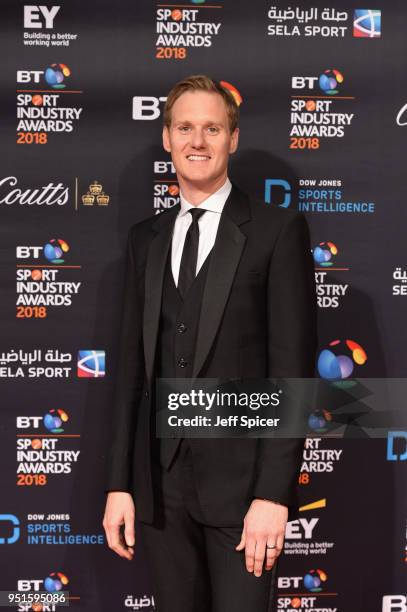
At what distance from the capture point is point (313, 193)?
2912 mm

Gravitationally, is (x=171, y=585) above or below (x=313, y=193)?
below

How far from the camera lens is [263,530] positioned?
6.45ft

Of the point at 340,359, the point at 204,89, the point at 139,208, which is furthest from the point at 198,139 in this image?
the point at 340,359

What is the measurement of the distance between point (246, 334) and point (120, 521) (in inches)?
27.9

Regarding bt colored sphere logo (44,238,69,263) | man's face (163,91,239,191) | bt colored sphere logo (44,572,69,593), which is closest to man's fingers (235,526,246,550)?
man's face (163,91,239,191)

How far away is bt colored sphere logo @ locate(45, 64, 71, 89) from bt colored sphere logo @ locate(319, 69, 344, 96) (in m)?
1.01

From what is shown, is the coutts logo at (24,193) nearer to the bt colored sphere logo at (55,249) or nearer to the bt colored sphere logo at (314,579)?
the bt colored sphere logo at (55,249)

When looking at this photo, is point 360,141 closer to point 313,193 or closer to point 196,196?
point 313,193

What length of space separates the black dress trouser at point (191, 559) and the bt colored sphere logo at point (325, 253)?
115cm

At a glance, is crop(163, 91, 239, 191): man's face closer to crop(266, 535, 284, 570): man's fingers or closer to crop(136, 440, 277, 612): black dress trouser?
crop(136, 440, 277, 612): black dress trouser

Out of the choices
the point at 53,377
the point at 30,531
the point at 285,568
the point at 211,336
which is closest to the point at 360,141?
the point at 211,336

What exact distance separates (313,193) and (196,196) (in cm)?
85

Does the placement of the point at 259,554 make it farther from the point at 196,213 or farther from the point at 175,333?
the point at 196,213

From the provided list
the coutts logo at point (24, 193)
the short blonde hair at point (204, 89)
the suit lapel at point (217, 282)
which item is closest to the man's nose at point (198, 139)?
the short blonde hair at point (204, 89)
